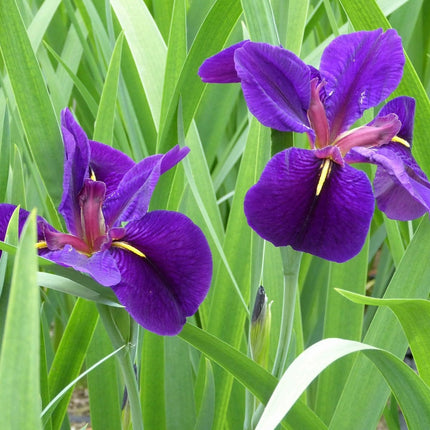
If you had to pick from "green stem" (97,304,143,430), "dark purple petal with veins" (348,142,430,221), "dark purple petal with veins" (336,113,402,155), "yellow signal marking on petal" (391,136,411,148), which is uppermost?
"dark purple petal with veins" (336,113,402,155)

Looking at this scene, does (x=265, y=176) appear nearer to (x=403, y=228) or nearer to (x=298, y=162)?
(x=298, y=162)

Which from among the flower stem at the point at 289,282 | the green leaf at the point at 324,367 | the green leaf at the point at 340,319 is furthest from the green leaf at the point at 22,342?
the green leaf at the point at 340,319

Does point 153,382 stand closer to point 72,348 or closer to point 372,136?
point 72,348

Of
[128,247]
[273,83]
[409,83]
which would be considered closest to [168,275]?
[128,247]

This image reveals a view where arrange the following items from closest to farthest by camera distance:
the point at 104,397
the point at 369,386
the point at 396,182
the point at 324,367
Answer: the point at 324,367, the point at 396,182, the point at 369,386, the point at 104,397

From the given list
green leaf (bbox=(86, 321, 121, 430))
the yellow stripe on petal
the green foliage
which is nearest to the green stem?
the green foliage

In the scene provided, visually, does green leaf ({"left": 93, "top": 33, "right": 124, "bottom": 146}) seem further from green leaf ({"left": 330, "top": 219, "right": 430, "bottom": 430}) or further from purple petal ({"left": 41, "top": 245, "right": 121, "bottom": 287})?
green leaf ({"left": 330, "top": 219, "right": 430, "bottom": 430})

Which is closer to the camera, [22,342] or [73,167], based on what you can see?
[22,342]
